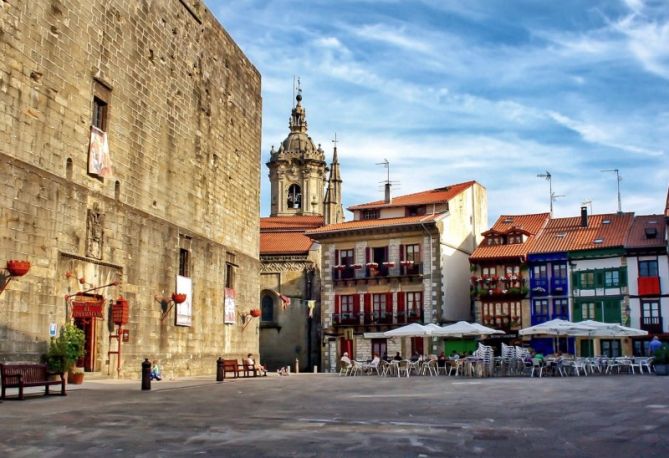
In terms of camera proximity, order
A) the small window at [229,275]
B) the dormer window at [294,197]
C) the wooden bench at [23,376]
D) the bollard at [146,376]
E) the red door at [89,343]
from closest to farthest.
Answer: the wooden bench at [23,376] < the bollard at [146,376] < the red door at [89,343] < the small window at [229,275] < the dormer window at [294,197]

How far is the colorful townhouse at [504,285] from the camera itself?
43.3 meters

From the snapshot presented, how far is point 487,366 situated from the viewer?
2925cm

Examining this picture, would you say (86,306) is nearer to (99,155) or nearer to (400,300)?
(99,155)

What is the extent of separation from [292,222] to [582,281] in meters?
27.3

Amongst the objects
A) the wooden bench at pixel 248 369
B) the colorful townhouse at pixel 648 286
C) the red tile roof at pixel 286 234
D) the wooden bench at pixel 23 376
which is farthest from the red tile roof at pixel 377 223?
the wooden bench at pixel 23 376

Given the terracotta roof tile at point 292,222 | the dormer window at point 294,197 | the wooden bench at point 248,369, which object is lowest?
the wooden bench at point 248,369

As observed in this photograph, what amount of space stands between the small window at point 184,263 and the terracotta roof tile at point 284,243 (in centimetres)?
2552

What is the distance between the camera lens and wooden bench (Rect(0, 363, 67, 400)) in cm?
1495

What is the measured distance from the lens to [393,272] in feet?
150

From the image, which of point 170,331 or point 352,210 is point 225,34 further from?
point 352,210

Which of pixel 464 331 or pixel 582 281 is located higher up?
pixel 582 281

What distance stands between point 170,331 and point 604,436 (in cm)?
2100

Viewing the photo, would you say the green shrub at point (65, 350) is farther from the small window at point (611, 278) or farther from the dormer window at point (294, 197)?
the dormer window at point (294, 197)

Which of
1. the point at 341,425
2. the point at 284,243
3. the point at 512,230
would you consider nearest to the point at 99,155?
the point at 341,425
